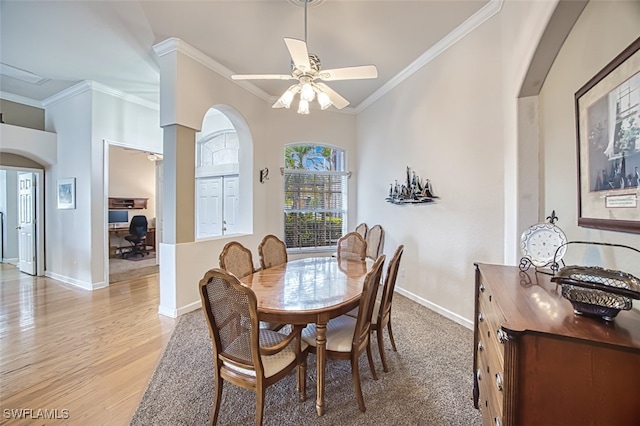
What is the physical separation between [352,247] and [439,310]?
1.29 m

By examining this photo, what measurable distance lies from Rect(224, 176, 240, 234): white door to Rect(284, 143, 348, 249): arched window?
0.87 metres

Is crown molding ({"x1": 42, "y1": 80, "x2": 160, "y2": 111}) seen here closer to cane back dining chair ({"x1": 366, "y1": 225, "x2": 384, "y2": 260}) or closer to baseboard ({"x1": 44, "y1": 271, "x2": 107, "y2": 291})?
baseboard ({"x1": 44, "y1": 271, "x2": 107, "y2": 291})

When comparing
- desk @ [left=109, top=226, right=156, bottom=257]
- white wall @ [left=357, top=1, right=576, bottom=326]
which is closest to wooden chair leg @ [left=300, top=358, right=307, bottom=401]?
white wall @ [left=357, top=1, right=576, bottom=326]

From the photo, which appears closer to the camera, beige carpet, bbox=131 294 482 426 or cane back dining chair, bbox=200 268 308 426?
cane back dining chair, bbox=200 268 308 426

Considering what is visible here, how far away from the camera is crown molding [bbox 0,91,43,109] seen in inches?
186

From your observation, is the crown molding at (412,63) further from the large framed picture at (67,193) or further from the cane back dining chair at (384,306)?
the large framed picture at (67,193)

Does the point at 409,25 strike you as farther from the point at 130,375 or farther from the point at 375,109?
the point at 130,375

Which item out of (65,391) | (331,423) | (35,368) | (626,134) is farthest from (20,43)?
(626,134)

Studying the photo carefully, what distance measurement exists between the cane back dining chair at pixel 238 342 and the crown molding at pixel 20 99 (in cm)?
614

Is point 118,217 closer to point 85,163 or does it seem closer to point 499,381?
point 85,163

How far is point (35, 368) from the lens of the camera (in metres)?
2.33

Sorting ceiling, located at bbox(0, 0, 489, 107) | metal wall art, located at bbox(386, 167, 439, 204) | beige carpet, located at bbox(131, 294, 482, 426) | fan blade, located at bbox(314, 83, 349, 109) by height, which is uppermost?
ceiling, located at bbox(0, 0, 489, 107)

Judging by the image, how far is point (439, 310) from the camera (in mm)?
3381

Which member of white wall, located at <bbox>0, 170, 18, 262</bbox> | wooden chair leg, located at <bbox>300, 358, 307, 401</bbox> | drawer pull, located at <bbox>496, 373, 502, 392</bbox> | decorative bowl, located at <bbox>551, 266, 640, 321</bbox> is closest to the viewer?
decorative bowl, located at <bbox>551, 266, 640, 321</bbox>
